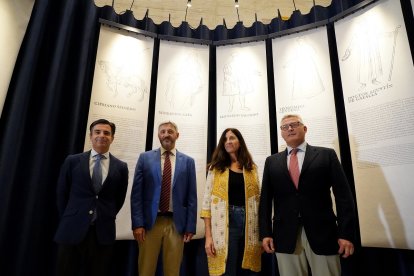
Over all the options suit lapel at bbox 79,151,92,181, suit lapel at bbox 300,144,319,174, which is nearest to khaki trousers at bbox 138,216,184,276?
suit lapel at bbox 79,151,92,181

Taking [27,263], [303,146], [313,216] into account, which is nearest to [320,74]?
[303,146]

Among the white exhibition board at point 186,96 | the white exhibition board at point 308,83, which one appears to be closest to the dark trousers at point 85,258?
the white exhibition board at point 186,96

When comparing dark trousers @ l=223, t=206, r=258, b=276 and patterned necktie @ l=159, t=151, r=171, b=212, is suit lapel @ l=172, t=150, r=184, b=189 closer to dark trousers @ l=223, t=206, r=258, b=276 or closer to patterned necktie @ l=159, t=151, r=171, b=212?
patterned necktie @ l=159, t=151, r=171, b=212

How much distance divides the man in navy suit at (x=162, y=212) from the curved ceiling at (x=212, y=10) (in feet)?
8.58

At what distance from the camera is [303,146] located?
2055 millimetres

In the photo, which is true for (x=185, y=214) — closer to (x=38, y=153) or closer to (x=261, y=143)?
(x=261, y=143)

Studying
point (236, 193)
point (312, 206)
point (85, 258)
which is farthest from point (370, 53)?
point (85, 258)

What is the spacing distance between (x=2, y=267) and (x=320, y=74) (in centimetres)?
339

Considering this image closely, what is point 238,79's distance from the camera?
3379 mm

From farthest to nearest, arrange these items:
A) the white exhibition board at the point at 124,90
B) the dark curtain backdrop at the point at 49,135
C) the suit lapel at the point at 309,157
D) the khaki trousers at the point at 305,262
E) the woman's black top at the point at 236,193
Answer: the white exhibition board at the point at 124,90
the dark curtain backdrop at the point at 49,135
the woman's black top at the point at 236,193
the suit lapel at the point at 309,157
the khaki trousers at the point at 305,262

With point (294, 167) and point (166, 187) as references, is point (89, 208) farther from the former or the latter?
point (294, 167)

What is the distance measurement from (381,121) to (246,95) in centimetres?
138

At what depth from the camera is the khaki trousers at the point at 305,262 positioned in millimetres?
1750

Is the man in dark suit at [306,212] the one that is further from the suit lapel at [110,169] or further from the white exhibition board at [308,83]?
the suit lapel at [110,169]
